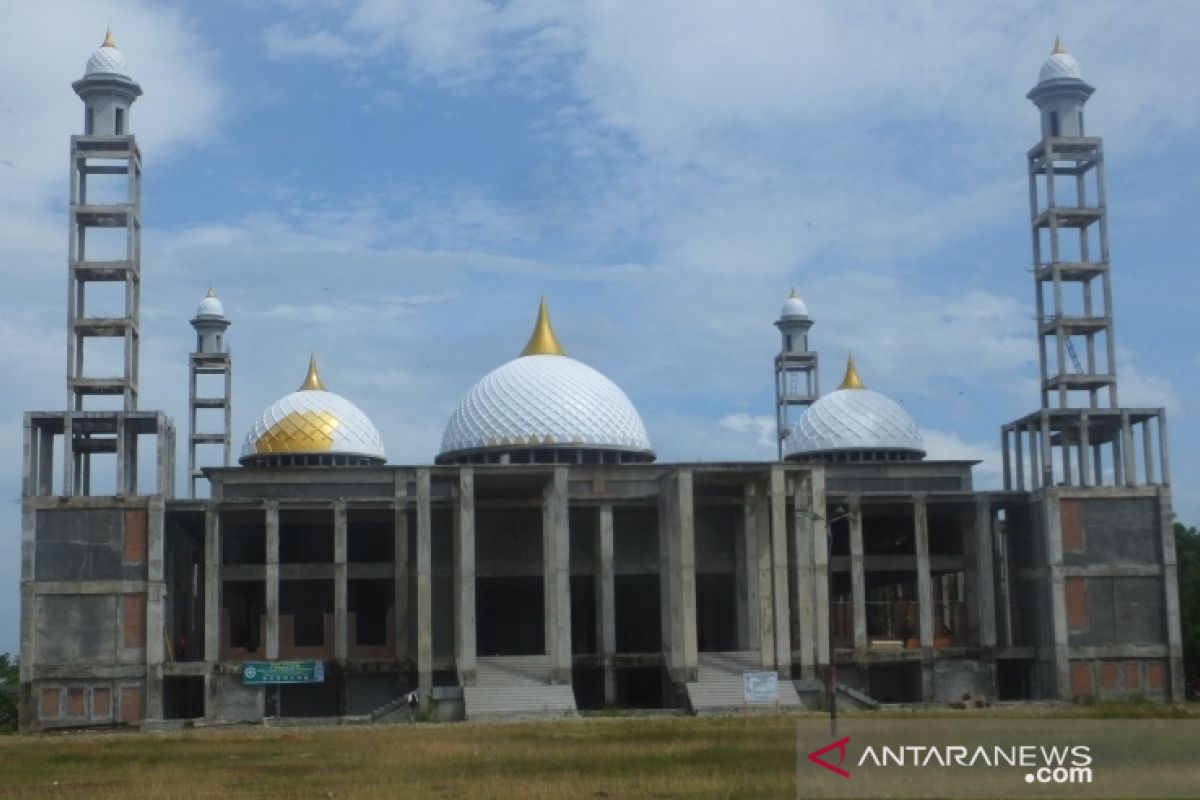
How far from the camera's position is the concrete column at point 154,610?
61.3 meters

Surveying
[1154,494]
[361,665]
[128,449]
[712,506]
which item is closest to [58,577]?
[128,449]

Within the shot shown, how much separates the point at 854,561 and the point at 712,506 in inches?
227

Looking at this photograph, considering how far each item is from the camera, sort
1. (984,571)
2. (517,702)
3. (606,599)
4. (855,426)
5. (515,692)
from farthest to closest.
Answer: (855,426)
(984,571)
(606,599)
(515,692)
(517,702)

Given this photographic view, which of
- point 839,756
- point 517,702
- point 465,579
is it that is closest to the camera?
point 839,756

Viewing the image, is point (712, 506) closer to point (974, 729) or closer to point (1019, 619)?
point (1019, 619)

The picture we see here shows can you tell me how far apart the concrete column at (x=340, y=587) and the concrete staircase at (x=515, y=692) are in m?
5.23

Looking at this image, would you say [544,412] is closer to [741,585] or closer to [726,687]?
[741,585]

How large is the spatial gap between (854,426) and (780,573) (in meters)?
19.0

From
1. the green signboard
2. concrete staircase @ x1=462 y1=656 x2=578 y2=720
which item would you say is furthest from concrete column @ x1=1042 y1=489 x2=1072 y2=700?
the green signboard

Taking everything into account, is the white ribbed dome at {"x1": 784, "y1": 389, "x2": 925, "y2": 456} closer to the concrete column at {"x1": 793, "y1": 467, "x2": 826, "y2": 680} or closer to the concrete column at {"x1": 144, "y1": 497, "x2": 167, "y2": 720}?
the concrete column at {"x1": 793, "y1": 467, "x2": 826, "y2": 680}

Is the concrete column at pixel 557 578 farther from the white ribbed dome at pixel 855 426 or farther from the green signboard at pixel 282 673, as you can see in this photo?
the white ribbed dome at pixel 855 426

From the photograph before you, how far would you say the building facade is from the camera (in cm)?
6147

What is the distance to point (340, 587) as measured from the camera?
64250 mm

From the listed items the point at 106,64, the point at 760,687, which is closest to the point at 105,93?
the point at 106,64
